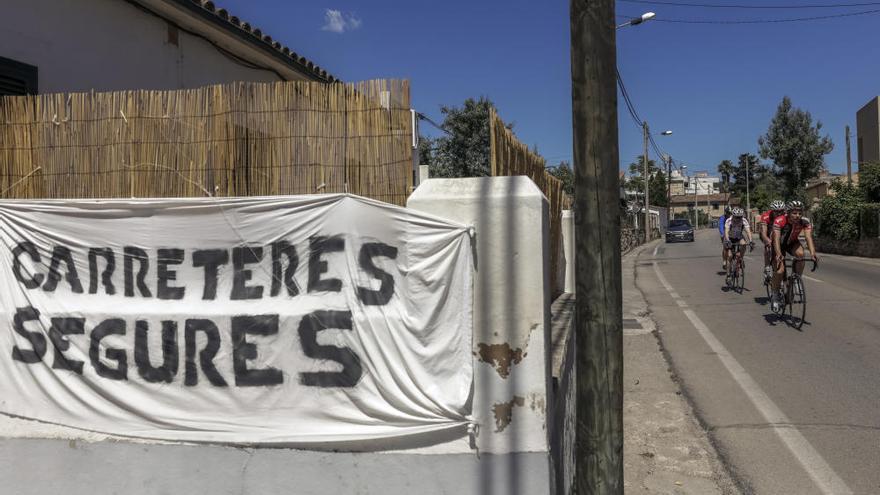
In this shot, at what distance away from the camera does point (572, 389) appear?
434 centimetres

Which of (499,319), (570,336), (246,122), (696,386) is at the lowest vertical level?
(696,386)

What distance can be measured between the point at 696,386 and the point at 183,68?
21.3 feet

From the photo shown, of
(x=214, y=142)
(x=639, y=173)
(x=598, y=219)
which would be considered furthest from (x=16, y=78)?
(x=639, y=173)

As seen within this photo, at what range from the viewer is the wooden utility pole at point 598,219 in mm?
2689

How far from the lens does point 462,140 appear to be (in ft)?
71.9

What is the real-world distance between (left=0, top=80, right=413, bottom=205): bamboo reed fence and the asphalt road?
10.7 feet

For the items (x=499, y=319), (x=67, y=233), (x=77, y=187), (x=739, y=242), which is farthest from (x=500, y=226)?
(x=739, y=242)

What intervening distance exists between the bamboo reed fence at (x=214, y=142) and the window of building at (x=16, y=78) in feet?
3.71

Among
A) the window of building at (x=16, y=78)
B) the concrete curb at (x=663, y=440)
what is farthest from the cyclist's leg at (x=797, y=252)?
the window of building at (x=16, y=78)

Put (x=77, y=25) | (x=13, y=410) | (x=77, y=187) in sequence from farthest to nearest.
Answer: (x=77, y=25) → (x=77, y=187) → (x=13, y=410)

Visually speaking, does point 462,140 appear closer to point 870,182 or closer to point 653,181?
point 870,182

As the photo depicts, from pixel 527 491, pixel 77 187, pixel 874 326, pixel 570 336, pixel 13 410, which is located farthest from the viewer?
pixel 874 326

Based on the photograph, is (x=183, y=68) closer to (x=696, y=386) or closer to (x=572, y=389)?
(x=572, y=389)

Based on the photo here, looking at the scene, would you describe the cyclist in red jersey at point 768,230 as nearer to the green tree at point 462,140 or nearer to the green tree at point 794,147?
the green tree at point 462,140
